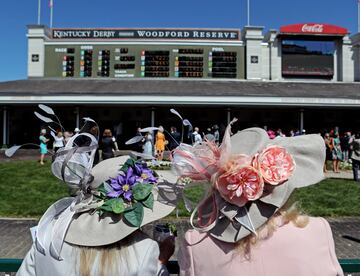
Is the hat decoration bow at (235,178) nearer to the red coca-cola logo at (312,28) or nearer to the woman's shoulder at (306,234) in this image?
the woman's shoulder at (306,234)

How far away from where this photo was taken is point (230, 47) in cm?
2914

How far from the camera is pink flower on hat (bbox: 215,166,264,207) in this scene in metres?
1.60

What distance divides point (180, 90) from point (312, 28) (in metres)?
12.8

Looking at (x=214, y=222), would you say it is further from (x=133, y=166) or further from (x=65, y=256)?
(x=65, y=256)

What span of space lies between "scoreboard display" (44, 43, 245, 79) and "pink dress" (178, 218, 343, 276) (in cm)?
2731

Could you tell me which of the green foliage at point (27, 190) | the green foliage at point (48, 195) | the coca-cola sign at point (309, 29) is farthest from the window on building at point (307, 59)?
the green foliage at point (27, 190)

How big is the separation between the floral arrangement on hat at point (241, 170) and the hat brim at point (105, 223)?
0.21 meters

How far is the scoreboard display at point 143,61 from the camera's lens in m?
28.5

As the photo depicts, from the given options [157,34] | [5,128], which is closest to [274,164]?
[5,128]

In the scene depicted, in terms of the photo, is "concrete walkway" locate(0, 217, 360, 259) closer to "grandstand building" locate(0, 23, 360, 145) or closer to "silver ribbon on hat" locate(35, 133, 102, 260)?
"silver ribbon on hat" locate(35, 133, 102, 260)

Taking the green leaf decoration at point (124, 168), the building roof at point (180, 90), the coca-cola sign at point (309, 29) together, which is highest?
the coca-cola sign at point (309, 29)

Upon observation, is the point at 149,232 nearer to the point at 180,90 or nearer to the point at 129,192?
the point at 129,192

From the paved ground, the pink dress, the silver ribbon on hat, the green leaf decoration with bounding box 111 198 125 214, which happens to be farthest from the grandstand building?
the pink dress

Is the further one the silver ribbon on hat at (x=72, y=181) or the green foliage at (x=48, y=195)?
the green foliage at (x=48, y=195)
